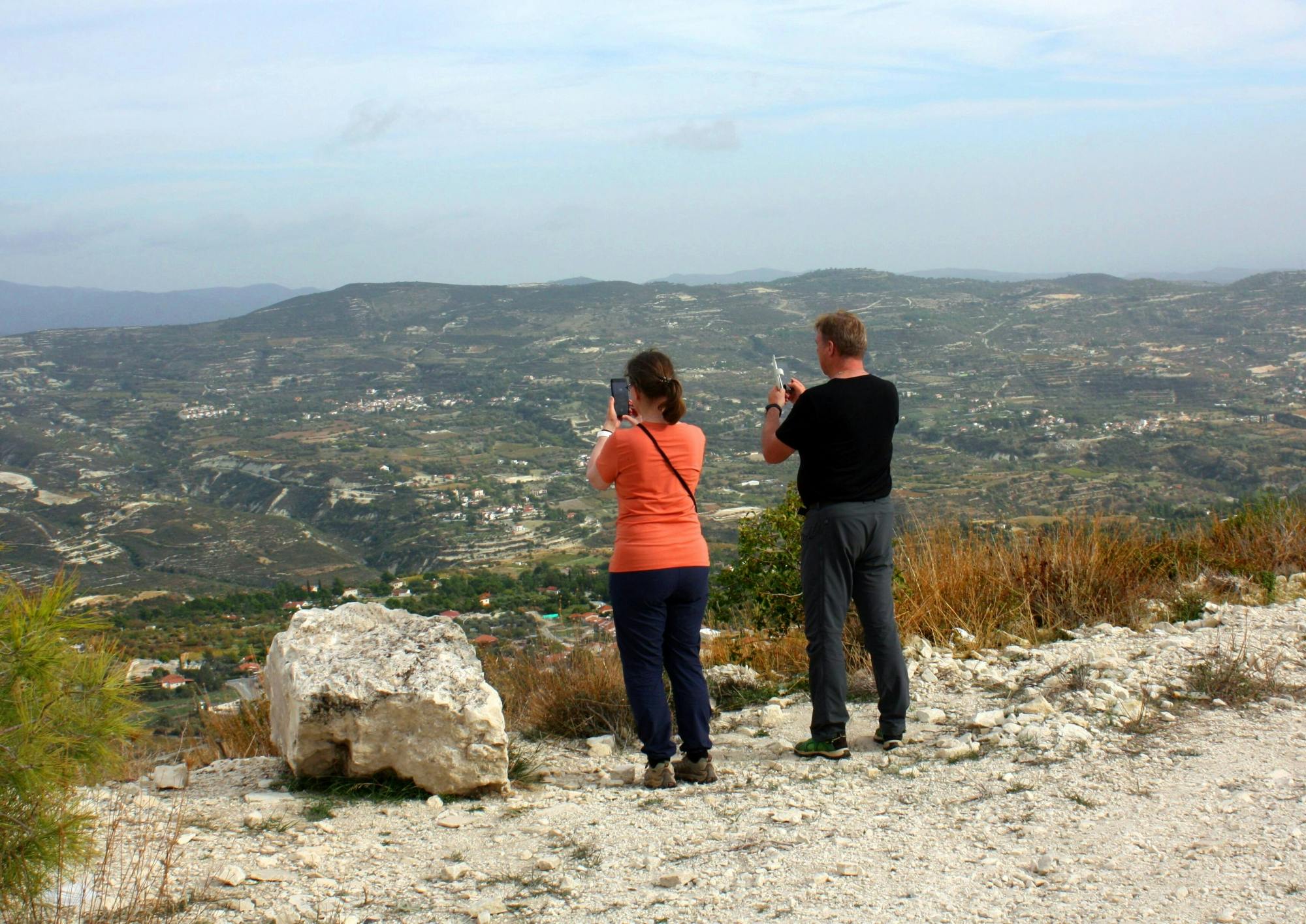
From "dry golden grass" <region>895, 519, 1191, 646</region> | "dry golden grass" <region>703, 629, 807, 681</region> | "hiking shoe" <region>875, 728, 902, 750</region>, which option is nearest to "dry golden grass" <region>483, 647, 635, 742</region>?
"dry golden grass" <region>703, 629, 807, 681</region>

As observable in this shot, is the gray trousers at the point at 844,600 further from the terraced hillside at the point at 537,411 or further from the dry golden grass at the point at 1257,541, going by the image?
the terraced hillside at the point at 537,411

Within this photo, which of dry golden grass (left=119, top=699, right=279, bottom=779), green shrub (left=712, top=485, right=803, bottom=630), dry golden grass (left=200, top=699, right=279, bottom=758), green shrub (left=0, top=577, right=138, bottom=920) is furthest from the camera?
green shrub (left=712, top=485, right=803, bottom=630)

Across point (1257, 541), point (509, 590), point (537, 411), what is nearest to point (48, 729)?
point (1257, 541)

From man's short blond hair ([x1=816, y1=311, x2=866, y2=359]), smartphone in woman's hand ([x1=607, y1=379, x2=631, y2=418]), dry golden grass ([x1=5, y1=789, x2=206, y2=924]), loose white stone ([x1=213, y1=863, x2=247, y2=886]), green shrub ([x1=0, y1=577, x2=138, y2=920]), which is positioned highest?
man's short blond hair ([x1=816, y1=311, x2=866, y2=359])

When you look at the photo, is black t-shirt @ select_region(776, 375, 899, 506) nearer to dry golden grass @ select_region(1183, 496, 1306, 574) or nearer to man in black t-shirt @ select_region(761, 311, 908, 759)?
man in black t-shirt @ select_region(761, 311, 908, 759)

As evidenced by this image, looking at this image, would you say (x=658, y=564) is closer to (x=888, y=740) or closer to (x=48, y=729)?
(x=888, y=740)

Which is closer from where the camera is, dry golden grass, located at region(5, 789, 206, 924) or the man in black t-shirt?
dry golden grass, located at region(5, 789, 206, 924)

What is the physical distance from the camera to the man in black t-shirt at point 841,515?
169 inches

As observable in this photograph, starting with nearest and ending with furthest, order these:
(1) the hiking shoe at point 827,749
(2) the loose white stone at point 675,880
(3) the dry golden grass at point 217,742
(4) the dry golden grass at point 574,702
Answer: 1. (2) the loose white stone at point 675,880
2. (1) the hiking shoe at point 827,749
3. (3) the dry golden grass at point 217,742
4. (4) the dry golden grass at point 574,702

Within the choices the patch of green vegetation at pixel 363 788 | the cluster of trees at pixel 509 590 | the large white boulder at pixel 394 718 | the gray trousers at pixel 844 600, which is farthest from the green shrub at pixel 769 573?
the cluster of trees at pixel 509 590

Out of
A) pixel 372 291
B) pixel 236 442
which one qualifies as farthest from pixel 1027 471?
Result: pixel 372 291

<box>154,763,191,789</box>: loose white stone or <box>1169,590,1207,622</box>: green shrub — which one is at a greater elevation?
<box>1169,590,1207,622</box>: green shrub

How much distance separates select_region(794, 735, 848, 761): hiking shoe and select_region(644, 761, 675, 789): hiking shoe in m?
0.63

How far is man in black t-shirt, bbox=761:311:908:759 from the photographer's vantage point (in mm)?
4293
